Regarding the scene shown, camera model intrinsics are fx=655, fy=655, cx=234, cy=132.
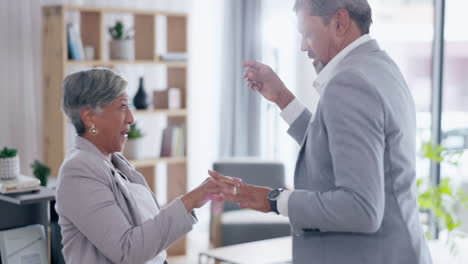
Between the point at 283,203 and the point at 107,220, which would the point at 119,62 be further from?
the point at 283,203

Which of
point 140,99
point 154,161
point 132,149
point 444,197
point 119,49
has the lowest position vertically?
point 444,197

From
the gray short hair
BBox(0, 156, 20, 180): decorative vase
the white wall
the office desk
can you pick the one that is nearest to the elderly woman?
the gray short hair

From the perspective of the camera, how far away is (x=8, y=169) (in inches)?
105

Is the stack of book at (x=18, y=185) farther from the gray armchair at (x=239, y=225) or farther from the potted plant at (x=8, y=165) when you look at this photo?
the gray armchair at (x=239, y=225)

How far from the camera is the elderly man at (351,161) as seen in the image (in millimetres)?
1521

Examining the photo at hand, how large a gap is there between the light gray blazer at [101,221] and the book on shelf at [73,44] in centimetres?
288

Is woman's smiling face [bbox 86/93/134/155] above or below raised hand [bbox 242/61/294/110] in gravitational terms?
below

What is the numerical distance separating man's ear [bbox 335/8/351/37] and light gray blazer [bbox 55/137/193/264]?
69cm

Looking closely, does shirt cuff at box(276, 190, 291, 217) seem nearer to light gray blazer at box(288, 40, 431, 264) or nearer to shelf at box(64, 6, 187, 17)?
light gray blazer at box(288, 40, 431, 264)

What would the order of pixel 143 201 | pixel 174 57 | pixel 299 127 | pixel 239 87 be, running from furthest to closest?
pixel 239 87
pixel 174 57
pixel 143 201
pixel 299 127

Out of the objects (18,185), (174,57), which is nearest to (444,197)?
(174,57)

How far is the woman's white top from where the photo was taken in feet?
6.76

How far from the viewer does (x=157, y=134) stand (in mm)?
5875

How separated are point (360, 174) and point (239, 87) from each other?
468cm
